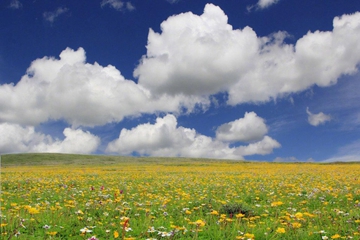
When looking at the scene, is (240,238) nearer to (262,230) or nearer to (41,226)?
(262,230)

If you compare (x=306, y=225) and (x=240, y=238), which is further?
(x=306, y=225)

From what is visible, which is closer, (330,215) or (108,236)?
(108,236)

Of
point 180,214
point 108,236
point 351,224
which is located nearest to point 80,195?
point 180,214

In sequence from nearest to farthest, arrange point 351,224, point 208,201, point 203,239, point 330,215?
point 203,239
point 351,224
point 330,215
point 208,201

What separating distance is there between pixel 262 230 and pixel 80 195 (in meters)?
8.69

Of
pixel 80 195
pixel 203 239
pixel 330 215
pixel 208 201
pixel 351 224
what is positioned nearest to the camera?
pixel 203 239

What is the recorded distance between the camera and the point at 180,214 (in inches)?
332

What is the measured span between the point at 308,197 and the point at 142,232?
7461mm

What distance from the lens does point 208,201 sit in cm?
1048

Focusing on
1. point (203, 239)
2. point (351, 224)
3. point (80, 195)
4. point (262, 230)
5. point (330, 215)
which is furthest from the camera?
point (80, 195)

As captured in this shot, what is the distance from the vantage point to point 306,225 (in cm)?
731

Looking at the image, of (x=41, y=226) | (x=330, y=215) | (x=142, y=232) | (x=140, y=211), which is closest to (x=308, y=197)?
(x=330, y=215)

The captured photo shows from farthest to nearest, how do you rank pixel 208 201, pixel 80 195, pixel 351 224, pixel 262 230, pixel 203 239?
pixel 80 195, pixel 208 201, pixel 351 224, pixel 262 230, pixel 203 239

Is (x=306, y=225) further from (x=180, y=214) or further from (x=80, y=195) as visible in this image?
(x=80, y=195)
